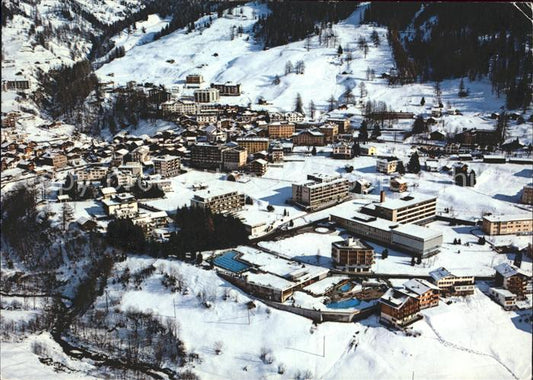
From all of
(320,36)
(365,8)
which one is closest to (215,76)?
(320,36)

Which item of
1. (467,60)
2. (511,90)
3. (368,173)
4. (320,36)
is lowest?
(368,173)

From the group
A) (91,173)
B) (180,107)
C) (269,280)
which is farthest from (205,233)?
(180,107)

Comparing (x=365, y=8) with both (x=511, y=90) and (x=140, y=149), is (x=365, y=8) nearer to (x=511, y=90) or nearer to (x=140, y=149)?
(x=511, y=90)

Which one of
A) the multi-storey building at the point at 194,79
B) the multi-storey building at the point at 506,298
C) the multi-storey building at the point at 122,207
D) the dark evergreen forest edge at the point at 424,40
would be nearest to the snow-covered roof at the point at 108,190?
the multi-storey building at the point at 122,207

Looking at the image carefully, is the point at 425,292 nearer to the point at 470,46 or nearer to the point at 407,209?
the point at 407,209

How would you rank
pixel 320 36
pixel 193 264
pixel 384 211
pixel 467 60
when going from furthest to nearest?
pixel 320 36 < pixel 467 60 < pixel 384 211 < pixel 193 264

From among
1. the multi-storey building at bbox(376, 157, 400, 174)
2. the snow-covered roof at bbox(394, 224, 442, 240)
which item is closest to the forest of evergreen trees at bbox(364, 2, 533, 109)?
the multi-storey building at bbox(376, 157, 400, 174)

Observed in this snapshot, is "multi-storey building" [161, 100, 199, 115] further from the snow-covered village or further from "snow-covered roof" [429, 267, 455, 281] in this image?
"snow-covered roof" [429, 267, 455, 281]
